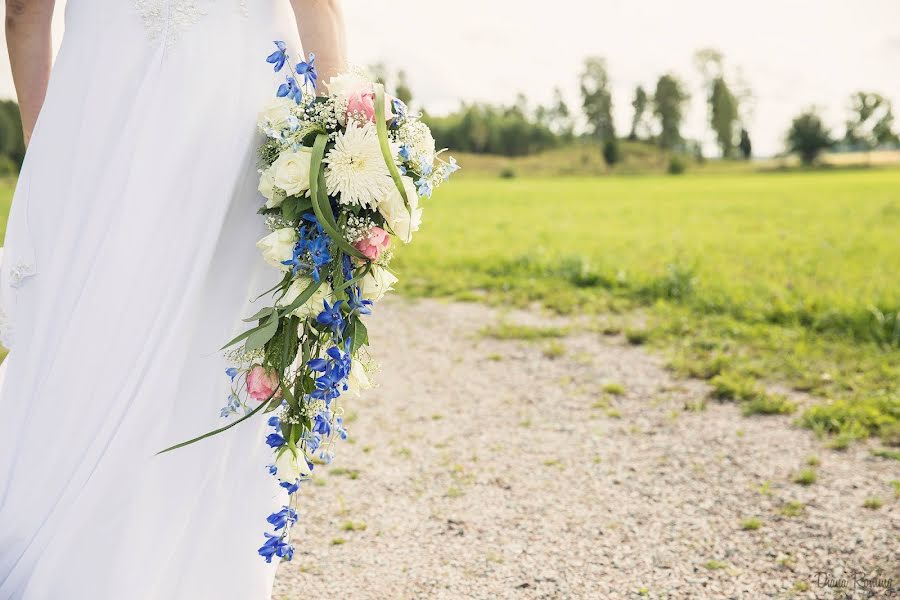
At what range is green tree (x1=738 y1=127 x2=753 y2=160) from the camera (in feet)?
241

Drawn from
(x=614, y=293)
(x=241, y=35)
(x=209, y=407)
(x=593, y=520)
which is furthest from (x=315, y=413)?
(x=614, y=293)

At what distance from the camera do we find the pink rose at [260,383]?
227 centimetres

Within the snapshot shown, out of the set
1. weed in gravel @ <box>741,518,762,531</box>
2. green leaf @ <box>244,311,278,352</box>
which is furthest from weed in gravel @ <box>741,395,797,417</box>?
green leaf @ <box>244,311,278,352</box>

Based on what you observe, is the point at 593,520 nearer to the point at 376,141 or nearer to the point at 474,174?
the point at 376,141

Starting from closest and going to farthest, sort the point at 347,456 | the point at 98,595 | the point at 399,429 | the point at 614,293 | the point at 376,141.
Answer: the point at 376,141
the point at 98,595
the point at 347,456
the point at 399,429
the point at 614,293

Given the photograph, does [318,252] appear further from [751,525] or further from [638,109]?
[638,109]

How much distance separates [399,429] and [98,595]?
2.71 meters

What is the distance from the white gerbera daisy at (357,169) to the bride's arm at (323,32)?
334mm

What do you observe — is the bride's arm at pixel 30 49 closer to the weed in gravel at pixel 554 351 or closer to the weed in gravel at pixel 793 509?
the weed in gravel at pixel 793 509

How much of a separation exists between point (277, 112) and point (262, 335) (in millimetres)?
697

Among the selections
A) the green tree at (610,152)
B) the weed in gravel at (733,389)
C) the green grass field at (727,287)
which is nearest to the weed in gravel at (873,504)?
the green grass field at (727,287)

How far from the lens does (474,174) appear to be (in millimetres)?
61781

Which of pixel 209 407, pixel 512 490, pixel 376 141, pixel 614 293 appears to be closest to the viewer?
pixel 376 141

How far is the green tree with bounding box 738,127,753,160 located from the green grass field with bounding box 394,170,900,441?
59598 mm
